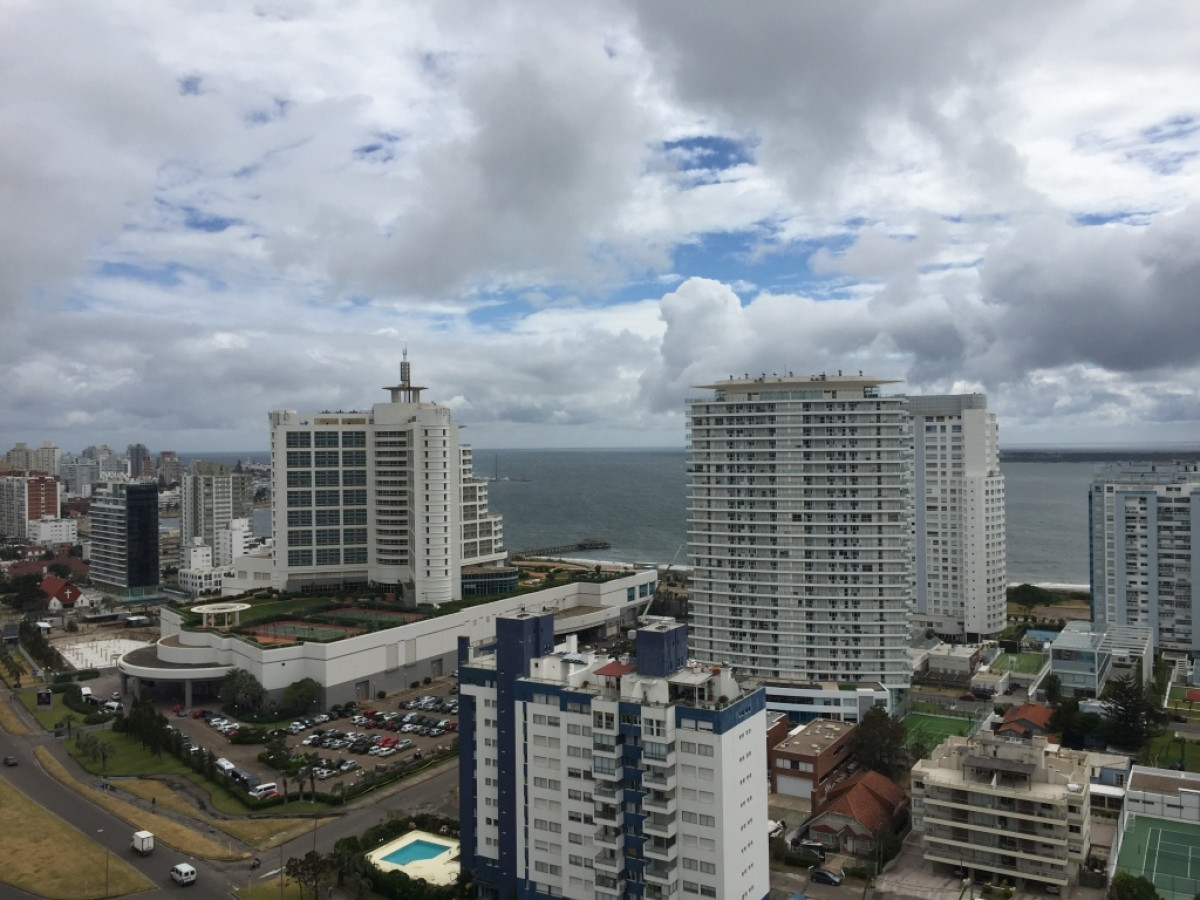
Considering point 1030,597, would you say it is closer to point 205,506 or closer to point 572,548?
point 572,548

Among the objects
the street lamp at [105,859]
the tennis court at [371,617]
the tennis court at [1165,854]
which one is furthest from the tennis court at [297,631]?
the tennis court at [1165,854]

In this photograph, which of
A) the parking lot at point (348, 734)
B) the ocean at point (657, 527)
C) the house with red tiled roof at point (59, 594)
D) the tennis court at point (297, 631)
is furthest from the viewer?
the ocean at point (657, 527)

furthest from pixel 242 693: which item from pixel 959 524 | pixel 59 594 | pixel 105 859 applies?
pixel 959 524

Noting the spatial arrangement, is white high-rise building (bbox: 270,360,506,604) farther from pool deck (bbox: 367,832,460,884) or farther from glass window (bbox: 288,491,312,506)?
pool deck (bbox: 367,832,460,884)

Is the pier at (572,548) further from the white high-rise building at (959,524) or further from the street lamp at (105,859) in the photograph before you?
the street lamp at (105,859)

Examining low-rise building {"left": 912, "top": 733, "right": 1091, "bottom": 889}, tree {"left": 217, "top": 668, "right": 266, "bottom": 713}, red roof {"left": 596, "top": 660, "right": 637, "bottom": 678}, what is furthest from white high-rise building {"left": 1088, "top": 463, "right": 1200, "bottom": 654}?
tree {"left": 217, "top": 668, "right": 266, "bottom": 713}

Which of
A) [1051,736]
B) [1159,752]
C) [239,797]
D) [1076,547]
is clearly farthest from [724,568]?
[1076,547]
